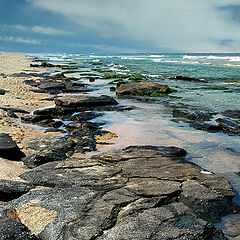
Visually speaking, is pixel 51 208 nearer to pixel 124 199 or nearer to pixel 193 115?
pixel 124 199

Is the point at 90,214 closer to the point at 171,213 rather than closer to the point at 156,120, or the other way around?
the point at 171,213

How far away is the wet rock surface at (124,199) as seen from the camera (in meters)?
3.29

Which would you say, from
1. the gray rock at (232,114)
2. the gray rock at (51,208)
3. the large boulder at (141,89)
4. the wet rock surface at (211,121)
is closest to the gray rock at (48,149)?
the gray rock at (51,208)

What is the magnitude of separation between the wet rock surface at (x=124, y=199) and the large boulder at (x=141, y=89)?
12.1 metres

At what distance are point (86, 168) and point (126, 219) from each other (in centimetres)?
189

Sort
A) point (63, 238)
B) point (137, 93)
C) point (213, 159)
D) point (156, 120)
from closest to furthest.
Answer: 1. point (63, 238)
2. point (213, 159)
3. point (156, 120)
4. point (137, 93)

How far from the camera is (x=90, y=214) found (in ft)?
11.9

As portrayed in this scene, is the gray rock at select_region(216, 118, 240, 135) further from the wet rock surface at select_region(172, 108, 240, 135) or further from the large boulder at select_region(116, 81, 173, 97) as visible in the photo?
the large boulder at select_region(116, 81, 173, 97)

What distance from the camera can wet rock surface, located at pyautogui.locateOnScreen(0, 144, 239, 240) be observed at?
10.8 ft

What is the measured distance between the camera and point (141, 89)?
60.8 ft

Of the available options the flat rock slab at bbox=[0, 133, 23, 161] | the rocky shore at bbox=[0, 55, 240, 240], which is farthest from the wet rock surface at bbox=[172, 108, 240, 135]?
the flat rock slab at bbox=[0, 133, 23, 161]

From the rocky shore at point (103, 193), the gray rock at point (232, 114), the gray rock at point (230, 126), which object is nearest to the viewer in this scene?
the rocky shore at point (103, 193)

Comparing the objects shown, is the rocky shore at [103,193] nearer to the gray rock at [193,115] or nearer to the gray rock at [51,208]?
the gray rock at [51,208]

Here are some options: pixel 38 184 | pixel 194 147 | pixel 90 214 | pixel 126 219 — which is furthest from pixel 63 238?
pixel 194 147
